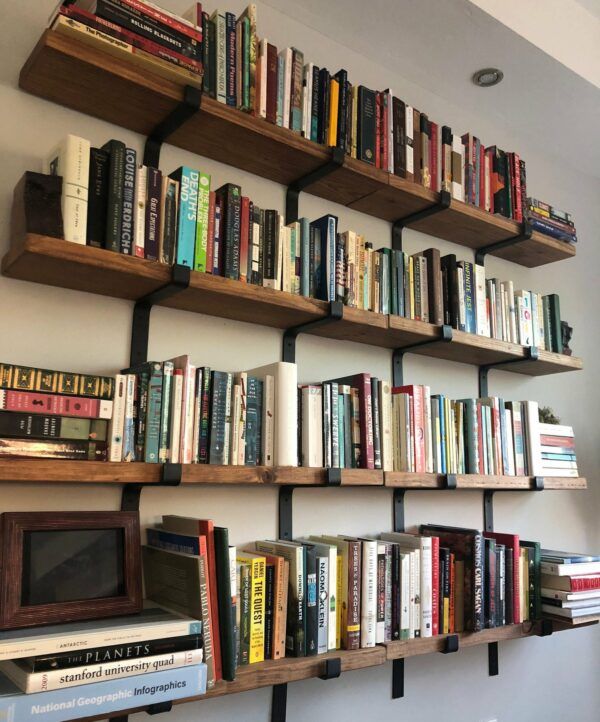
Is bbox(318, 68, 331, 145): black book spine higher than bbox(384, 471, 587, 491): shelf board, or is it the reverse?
bbox(318, 68, 331, 145): black book spine

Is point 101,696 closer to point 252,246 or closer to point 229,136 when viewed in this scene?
point 252,246

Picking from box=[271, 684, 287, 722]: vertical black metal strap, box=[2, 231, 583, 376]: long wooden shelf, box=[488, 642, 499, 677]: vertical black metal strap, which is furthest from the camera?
box=[488, 642, 499, 677]: vertical black metal strap

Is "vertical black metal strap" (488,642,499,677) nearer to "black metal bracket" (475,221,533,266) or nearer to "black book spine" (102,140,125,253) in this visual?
"black metal bracket" (475,221,533,266)

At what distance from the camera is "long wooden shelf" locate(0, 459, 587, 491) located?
4.01 ft

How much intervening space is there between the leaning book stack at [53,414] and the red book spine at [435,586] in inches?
38.3

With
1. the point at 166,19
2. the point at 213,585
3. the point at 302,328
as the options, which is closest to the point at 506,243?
the point at 302,328

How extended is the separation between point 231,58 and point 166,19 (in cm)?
21

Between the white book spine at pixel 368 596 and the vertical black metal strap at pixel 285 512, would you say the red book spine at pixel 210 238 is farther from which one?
the white book spine at pixel 368 596

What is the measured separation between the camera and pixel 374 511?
203 centimetres

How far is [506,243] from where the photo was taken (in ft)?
7.86

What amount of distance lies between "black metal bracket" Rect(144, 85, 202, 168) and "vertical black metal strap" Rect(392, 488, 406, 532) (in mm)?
1235

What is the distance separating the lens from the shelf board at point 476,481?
1.78m

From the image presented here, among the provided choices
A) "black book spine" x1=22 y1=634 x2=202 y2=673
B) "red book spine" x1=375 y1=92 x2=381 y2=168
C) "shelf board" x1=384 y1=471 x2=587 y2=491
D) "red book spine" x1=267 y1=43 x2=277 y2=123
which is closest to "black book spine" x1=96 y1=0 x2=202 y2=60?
"red book spine" x1=267 y1=43 x2=277 y2=123

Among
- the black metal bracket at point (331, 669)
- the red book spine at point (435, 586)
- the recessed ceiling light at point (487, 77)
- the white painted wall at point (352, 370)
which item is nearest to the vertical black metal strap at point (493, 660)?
the white painted wall at point (352, 370)
